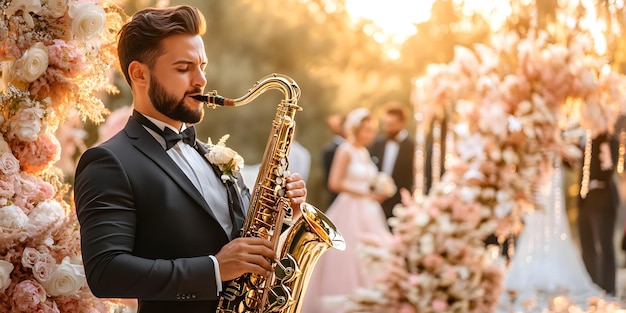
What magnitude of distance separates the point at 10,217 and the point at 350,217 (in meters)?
5.81

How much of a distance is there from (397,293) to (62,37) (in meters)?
3.66

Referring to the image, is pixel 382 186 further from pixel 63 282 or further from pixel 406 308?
pixel 63 282

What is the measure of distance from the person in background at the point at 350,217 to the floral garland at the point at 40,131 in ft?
15.2

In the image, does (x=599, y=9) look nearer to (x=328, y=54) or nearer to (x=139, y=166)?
(x=139, y=166)

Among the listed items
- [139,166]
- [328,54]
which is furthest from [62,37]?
[328,54]

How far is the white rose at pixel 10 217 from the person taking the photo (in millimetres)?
2789

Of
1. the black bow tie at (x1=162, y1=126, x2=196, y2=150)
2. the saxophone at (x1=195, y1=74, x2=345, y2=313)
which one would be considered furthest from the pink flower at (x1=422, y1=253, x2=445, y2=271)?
the black bow tie at (x1=162, y1=126, x2=196, y2=150)

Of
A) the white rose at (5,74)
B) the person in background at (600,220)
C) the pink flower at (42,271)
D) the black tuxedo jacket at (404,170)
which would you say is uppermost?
the black tuxedo jacket at (404,170)

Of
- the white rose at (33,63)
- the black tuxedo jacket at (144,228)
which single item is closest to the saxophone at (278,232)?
the black tuxedo jacket at (144,228)

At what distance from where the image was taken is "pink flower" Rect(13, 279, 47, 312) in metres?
2.76

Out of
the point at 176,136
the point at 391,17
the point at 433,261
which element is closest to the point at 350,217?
the point at 433,261

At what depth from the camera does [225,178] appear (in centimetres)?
268

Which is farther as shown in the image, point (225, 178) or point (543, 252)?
point (543, 252)

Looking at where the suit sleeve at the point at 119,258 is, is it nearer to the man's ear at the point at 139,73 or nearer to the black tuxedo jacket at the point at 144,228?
the black tuxedo jacket at the point at 144,228
